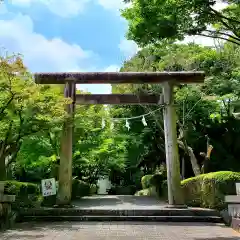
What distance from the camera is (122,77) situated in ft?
49.3

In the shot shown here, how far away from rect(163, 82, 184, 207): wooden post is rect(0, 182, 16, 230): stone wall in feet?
19.7

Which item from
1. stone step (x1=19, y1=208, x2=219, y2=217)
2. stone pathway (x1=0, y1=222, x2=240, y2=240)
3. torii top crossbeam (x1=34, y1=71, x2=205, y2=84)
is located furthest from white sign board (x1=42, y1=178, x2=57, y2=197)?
torii top crossbeam (x1=34, y1=71, x2=205, y2=84)

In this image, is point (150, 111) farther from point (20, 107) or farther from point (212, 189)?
point (20, 107)

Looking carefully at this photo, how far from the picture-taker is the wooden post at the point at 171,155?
46.5 feet

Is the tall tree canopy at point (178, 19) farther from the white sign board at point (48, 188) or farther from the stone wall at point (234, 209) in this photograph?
the white sign board at point (48, 188)

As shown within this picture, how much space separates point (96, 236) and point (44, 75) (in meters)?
7.79

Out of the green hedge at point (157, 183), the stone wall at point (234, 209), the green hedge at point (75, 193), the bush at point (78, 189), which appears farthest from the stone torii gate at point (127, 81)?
the green hedge at point (157, 183)

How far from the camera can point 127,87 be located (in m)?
19.5

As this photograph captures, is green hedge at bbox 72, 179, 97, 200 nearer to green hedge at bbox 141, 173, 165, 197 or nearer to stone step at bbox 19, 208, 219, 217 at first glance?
green hedge at bbox 141, 173, 165, 197

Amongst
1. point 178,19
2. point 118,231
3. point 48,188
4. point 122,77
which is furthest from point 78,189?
point 178,19

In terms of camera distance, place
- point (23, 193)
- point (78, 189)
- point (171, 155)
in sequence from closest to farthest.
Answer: point (23, 193), point (171, 155), point (78, 189)

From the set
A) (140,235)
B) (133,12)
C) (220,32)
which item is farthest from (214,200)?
(133,12)

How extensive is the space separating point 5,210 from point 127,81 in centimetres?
724

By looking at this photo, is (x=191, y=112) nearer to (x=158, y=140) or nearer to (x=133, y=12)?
(x=158, y=140)
